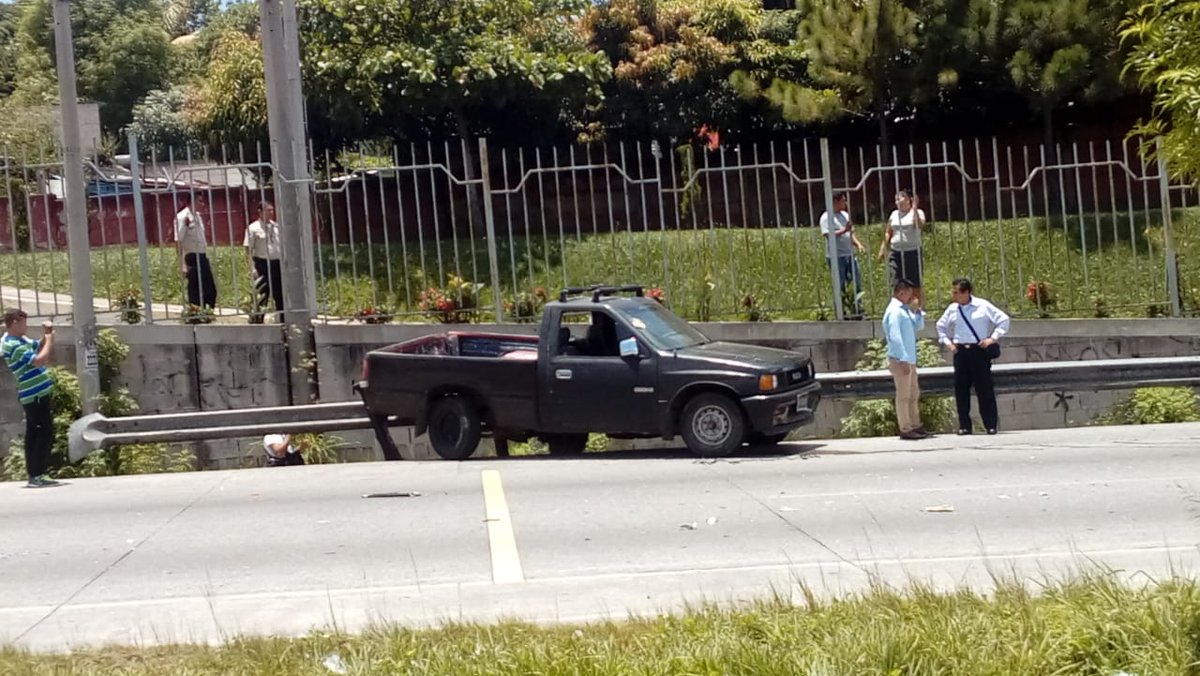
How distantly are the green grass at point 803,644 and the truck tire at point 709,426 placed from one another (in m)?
7.23

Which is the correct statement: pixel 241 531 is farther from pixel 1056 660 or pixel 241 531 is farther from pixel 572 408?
pixel 1056 660

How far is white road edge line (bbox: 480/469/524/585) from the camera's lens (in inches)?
364

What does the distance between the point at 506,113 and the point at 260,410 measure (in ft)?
36.0

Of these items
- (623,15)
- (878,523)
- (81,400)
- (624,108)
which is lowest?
(878,523)

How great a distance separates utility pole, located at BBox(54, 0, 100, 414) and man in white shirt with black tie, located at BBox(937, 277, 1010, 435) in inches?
363

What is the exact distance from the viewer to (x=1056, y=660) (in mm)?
5949

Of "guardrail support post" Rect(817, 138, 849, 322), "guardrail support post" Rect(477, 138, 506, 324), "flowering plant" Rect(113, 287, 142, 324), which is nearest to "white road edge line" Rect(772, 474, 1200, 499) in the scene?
"guardrail support post" Rect(817, 138, 849, 322)

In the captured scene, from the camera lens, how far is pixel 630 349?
14594 mm

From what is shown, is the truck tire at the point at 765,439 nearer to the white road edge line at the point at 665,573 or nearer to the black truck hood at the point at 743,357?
the black truck hood at the point at 743,357

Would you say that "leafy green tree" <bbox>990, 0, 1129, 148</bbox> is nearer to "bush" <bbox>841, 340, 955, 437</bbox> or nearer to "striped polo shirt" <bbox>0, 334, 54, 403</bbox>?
"bush" <bbox>841, 340, 955, 437</bbox>

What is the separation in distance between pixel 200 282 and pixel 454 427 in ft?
13.8

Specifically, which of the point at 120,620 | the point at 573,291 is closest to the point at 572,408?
the point at 573,291

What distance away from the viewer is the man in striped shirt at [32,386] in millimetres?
14695

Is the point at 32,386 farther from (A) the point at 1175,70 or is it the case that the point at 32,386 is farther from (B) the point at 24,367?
(A) the point at 1175,70
